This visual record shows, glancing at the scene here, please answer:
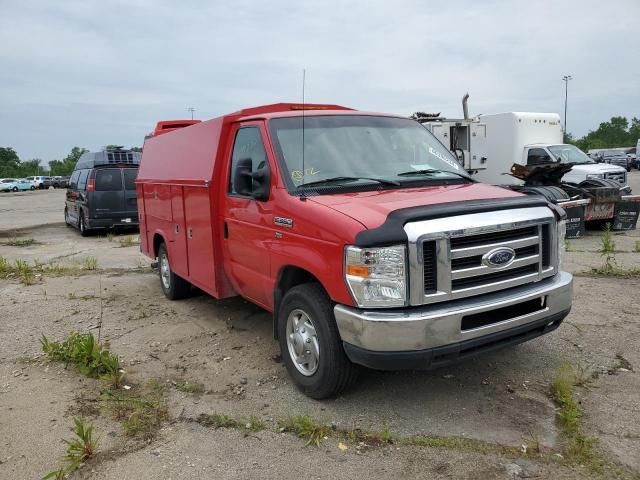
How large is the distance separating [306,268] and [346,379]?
817 mm

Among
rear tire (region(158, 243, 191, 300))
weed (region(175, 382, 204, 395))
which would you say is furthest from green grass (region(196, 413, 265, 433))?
rear tire (region(158, 243, 191, 300))

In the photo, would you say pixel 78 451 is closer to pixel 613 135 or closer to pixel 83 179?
pixel 83 179

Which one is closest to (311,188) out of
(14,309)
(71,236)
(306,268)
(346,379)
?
(306,268)

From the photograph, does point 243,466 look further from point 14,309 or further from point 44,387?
point 14,309

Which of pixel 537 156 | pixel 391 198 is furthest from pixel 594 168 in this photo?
pixel 391 198

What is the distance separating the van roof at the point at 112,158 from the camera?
47.1 feet

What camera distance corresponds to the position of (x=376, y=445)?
11.1ft

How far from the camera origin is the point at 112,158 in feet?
47.8

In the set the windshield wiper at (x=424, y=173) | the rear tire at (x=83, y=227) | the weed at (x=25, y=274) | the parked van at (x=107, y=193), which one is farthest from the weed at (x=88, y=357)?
the rear tire at (x=83, y=227)

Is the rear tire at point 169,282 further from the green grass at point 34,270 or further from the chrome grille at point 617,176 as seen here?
the chrome grille at point 617,176

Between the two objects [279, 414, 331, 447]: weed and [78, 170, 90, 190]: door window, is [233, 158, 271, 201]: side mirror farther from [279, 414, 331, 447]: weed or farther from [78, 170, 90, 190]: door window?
[78, 170, 90, 190]: door window

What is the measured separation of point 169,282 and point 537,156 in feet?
43.6

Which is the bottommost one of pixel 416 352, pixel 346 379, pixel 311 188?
pixel 346 379

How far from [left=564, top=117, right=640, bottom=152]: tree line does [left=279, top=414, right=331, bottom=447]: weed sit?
85.5m
